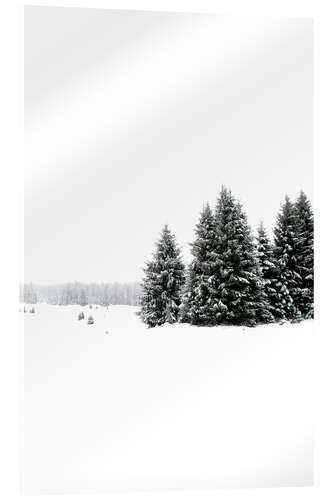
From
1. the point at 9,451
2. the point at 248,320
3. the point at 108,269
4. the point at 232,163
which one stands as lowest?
the point at 9,451

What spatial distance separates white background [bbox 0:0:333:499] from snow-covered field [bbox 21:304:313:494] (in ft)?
→ 0.39

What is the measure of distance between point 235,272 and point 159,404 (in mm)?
1405

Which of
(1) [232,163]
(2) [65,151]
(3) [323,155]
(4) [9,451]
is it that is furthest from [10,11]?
(4) [9,451]

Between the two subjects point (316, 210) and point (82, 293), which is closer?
point (82, 293)

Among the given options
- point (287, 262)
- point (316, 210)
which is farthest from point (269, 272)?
point (316, 210)

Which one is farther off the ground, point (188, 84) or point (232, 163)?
point (188, 84)

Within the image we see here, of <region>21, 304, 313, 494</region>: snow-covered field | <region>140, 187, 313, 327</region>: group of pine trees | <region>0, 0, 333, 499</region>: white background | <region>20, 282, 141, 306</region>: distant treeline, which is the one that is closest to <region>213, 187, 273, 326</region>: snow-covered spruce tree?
<region>140, 187, 313, 327</region>: group of pine trees

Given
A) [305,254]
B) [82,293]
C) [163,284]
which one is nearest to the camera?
[82,293]

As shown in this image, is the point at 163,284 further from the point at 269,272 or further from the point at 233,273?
the point at 269,272

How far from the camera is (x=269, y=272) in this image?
772cm

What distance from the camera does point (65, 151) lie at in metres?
7.55

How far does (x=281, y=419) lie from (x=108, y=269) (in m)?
2.16

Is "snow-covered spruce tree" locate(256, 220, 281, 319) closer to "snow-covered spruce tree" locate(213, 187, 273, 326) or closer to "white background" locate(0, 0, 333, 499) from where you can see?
"snow-covered spruce tree" locate(213, 187, 273, 326)

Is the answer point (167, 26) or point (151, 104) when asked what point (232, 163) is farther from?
point (167, 26)
